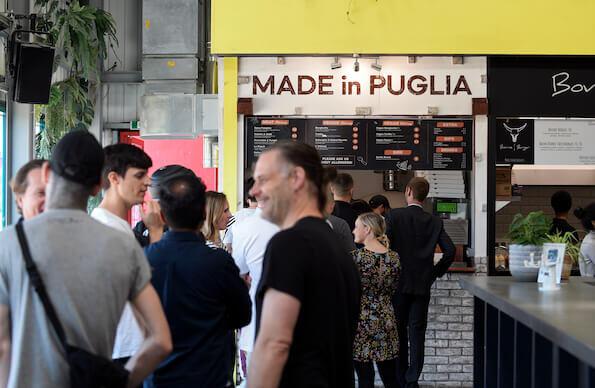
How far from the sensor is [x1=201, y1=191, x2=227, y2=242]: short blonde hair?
458 centimetres

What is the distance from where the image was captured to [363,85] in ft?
22.1

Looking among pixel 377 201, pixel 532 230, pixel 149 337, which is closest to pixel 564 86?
pixel 377 201

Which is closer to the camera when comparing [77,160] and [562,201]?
[77,160]

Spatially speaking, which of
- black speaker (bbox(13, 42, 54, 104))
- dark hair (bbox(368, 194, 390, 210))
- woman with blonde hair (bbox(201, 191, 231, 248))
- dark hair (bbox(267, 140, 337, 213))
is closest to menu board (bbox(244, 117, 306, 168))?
dark hair (bbox(368, 194, 390, 210))

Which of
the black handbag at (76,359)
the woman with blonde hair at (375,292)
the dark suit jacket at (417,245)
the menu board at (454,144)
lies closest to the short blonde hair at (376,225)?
the woman with blonde hair at (375,292)

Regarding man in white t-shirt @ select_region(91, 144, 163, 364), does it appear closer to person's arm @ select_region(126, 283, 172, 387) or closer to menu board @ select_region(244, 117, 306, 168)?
person's arm @ select_region(126, 283, 172, 387)

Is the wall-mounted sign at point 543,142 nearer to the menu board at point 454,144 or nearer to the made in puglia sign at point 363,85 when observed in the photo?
the menu board at point 454,144

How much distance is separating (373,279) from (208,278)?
245cm

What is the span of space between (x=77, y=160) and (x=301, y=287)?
2.29 feet

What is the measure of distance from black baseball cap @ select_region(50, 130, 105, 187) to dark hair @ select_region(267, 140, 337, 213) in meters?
0.54

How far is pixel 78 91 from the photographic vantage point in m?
9.23

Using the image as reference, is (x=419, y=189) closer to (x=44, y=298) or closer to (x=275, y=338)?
(x=275, y=338)

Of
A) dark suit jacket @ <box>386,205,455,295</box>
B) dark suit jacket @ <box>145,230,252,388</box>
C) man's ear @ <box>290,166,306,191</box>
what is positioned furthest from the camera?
dark suit jacket @ <box>386,205,455,295</box>

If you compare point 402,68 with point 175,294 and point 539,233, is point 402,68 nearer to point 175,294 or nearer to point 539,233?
point 539,233
